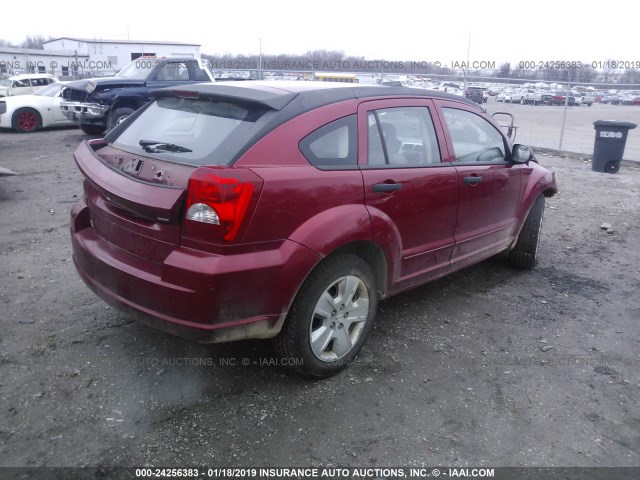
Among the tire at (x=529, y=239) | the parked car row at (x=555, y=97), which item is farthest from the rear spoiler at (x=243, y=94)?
the parked car row at (x=555, y=97)

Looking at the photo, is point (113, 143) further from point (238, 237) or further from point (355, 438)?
point (355, 438)

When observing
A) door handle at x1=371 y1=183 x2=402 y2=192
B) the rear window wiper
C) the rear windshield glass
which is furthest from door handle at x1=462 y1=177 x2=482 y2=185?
the rear window wiper

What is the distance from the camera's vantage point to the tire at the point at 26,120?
1403 centimetres

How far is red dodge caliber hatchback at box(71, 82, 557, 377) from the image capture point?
2758 mm

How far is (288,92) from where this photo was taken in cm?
329

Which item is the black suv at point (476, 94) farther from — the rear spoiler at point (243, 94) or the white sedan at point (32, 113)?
the rear spoiler at point (243, 94)

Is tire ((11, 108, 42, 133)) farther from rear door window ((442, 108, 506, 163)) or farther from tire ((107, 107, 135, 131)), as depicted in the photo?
rear door window ((442, 108, 506, 163))

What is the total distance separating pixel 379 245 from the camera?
11.2 feet

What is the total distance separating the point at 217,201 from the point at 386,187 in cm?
118

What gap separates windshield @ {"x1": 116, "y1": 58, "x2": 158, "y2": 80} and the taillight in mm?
11051

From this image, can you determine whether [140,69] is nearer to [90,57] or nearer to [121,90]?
[121,90]

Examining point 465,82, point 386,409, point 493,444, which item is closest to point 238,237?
point 386,409

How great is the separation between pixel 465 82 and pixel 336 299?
15.4m

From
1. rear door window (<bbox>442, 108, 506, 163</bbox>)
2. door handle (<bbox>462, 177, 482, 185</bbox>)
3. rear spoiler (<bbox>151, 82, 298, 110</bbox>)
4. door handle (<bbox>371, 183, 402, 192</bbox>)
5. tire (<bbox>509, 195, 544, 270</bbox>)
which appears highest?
rear spoiler (<bbox>151, 82, 298, 110</bbox>)
